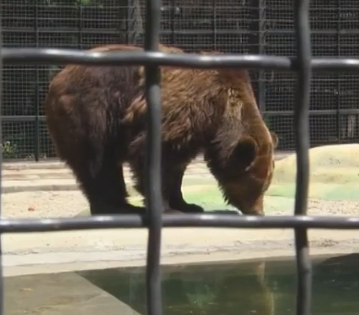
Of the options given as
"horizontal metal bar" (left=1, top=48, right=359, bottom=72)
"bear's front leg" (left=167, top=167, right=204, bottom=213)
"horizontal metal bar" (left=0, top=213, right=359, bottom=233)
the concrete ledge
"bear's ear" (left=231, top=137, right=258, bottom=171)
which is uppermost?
"horizontal metal bar" (left=1, top=48, right=359, bottom=72)

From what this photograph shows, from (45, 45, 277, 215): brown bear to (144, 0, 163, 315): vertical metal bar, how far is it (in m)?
5.73

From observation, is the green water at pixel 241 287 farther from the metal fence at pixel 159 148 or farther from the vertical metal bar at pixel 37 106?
the vertical metal bar at pixel 37 106

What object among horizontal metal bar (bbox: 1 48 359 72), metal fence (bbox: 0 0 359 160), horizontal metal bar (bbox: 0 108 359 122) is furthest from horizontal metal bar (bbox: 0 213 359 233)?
horizontal metal bar (bbox: 0 108 359 122)

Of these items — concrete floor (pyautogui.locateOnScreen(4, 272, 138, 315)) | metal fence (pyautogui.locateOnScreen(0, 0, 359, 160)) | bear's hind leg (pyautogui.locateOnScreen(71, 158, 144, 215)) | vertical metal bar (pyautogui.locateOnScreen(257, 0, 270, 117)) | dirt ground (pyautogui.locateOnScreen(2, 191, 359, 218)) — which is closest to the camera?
concrete floor (pyautogui.locateOnScreen(4, 272, 138, 315))

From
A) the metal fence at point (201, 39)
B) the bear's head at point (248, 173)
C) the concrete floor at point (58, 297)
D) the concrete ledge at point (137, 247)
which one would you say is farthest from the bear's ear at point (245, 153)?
the metal fence at point (201, 39)

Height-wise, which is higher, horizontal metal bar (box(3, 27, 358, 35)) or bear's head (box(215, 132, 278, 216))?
horizontal metal bar (box(3, 27, 358, 35))

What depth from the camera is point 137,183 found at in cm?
768

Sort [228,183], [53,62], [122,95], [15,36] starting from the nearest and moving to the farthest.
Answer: [53,62], [122,95], [228,183], [15,36]

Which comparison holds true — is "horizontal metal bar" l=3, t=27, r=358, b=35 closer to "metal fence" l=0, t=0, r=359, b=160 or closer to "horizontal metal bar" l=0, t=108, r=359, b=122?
"metal fence" l=0, t=0, r=359, b=160

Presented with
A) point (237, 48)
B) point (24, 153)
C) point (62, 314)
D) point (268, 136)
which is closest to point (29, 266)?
point (62, 314)

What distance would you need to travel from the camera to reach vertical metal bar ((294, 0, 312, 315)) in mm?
1595

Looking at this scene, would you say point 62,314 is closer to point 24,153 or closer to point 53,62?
point 53,62

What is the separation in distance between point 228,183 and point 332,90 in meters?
8.56

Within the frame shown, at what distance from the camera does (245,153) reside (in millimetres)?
7895
